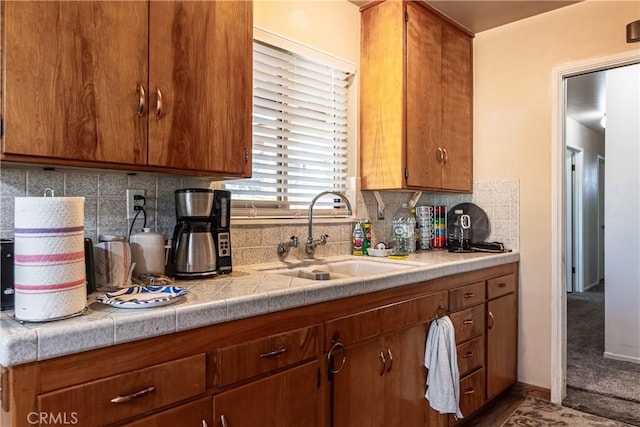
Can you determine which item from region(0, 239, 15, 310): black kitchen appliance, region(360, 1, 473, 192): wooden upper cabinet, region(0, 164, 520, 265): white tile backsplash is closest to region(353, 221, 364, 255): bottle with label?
region(0, 164, 520, 265): white tile backsplash

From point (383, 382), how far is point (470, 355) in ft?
2.59

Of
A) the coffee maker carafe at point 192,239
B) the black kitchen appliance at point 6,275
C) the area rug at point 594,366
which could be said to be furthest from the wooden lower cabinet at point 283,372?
the area rug at point 594,366

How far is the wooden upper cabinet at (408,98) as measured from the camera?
8.00 ft

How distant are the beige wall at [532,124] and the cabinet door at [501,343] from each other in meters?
0.10

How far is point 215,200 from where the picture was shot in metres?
1.68

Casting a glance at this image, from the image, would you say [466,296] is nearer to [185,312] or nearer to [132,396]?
[185,312]

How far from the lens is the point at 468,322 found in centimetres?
227

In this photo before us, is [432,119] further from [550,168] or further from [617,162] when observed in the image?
[617,162]

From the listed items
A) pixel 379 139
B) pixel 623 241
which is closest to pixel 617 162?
pixel 623 241

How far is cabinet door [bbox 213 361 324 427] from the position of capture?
1211 millimetres

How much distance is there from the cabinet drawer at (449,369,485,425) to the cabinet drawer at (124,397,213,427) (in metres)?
1.47

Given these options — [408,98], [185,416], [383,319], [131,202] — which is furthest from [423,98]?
[185,416]

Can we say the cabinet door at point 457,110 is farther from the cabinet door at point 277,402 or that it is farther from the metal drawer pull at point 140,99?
the metal drawer pull at point 140,99

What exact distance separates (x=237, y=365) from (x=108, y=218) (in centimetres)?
76
